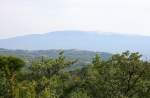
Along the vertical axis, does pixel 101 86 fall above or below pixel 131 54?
below

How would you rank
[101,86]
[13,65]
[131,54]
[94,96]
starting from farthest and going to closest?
[13,65]
[94,96]
[101,86]
[131,54]

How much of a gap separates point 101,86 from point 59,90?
1826 centimetres

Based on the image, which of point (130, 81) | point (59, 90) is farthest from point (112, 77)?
point (59, 90)

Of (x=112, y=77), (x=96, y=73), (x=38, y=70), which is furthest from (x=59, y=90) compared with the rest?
(x=112, y=77)

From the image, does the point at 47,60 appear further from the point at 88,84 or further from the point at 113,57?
the point at 113,57

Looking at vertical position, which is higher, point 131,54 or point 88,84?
point 131,54

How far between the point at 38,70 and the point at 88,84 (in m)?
7.72

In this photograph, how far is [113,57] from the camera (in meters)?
47.3

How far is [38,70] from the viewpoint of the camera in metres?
58.0

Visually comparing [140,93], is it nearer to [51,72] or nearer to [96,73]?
[96,73]

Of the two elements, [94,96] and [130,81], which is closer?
[130,81]

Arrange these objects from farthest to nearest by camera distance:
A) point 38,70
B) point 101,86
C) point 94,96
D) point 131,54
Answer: point 38,70 → point 94,96 → point 101,86 → point 131,54

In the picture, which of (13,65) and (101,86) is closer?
(101,86)

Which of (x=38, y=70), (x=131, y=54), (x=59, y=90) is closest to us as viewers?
(x=131, y=54)
